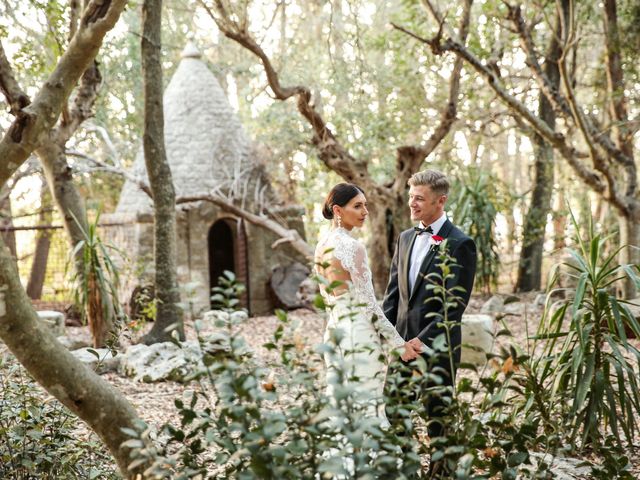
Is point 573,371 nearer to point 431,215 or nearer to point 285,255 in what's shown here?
point 431,215

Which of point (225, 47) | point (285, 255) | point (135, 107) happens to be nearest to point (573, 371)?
point (285, 255)

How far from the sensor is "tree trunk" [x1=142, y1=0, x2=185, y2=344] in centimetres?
791

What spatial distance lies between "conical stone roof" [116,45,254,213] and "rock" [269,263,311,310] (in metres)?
1.91

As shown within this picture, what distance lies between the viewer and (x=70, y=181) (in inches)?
319

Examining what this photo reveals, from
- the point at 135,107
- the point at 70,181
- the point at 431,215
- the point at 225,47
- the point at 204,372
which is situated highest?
the point at 225,47

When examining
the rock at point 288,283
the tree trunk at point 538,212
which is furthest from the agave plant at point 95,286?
the tree trunk at point 538,212

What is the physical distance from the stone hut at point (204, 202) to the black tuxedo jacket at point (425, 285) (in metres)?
9.32

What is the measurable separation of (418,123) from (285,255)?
383 cm

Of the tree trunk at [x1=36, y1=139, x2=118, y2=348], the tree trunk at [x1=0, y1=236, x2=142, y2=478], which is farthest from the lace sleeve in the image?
the tree trunk at [x1=36, y1=139, x2=118, y2=348]

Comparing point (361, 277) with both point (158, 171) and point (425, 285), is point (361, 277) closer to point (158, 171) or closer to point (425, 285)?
point (425, 285)

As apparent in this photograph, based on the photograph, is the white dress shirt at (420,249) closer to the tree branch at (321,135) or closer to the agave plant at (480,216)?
the tree branch at (321,135)

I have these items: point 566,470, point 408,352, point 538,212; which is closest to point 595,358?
point 566,470

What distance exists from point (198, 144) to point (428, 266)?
1148 cm

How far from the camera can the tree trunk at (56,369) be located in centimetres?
257
